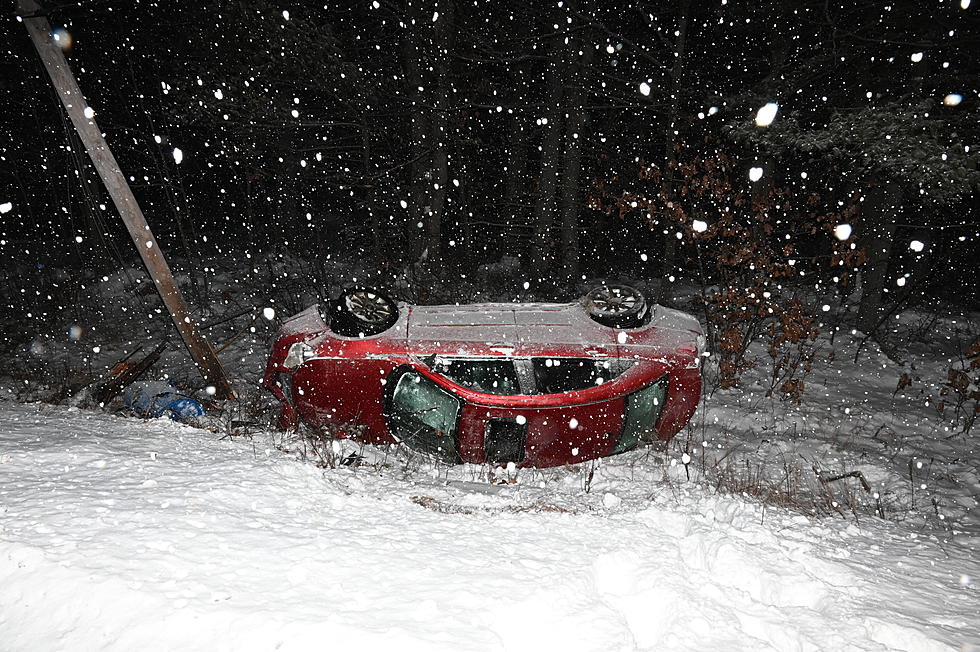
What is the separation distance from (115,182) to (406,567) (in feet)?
19.0

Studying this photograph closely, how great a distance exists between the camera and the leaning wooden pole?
5230 mm

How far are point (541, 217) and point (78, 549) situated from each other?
1095 centimetres

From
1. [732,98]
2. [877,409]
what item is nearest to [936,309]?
[877,409]

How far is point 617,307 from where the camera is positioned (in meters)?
5.22

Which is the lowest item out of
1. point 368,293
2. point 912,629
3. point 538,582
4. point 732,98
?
point 912,629

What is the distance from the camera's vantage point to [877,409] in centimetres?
695

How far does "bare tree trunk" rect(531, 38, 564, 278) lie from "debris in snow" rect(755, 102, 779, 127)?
4.65 meters

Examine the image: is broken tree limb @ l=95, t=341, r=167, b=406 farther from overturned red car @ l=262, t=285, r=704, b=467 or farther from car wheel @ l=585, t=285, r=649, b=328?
car wheel @ l=585, t=285, r=649, b=328

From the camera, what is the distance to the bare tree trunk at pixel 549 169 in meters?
10.8

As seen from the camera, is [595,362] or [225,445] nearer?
[225,445]

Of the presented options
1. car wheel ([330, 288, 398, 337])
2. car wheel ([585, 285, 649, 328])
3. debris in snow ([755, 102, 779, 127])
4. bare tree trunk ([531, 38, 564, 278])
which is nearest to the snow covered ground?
car wheel ([330, 288, 398, 337])

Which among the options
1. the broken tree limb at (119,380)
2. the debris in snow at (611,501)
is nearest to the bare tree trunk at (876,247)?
the debris in snow at (611,501)

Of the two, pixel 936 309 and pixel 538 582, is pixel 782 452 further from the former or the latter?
pixel 936 309

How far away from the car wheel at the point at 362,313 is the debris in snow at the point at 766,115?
18.6 feet
